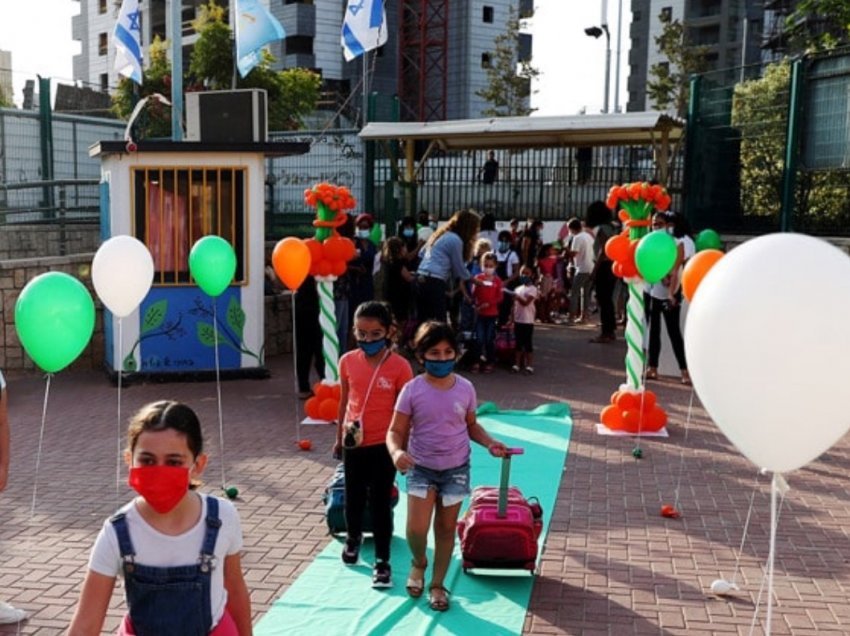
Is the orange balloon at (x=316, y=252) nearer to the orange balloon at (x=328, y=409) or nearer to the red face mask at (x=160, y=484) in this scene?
the orange balloon at (x=328, y=409)

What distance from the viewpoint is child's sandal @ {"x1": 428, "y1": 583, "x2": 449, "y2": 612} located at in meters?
4.71

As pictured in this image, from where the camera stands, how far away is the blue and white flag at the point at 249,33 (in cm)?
1480

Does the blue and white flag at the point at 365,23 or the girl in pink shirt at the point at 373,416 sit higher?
the blue and white flag at the point at 365,23

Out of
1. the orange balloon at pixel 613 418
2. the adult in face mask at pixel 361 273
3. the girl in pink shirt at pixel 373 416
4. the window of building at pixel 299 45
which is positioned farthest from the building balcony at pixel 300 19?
the girl in pink shirt at pixel 373 416

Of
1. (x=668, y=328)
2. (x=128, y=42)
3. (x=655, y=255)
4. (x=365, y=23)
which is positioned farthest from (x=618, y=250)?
(x=128, y=42)

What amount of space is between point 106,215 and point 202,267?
3749mm

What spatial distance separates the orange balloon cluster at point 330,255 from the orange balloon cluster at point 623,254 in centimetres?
239

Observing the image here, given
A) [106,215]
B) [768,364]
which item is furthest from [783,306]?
[106,215]

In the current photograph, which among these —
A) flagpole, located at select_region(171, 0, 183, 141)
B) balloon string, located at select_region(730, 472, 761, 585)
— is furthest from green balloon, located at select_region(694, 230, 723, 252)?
flagpole, located at select_region(171, 0, 183, 141)

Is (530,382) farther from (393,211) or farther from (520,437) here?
(393,211)

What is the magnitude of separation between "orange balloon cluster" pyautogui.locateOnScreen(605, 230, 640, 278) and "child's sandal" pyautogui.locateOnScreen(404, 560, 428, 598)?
4325 mm

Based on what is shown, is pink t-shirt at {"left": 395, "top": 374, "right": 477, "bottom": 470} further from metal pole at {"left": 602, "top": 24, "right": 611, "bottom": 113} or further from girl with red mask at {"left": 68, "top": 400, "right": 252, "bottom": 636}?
metal pole at {"left": 602, "top": 24, "right": 611, "bottom": 113}

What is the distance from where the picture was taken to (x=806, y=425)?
3191 millimetres

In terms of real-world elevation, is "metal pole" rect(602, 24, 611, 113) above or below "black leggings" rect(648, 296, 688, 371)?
above
